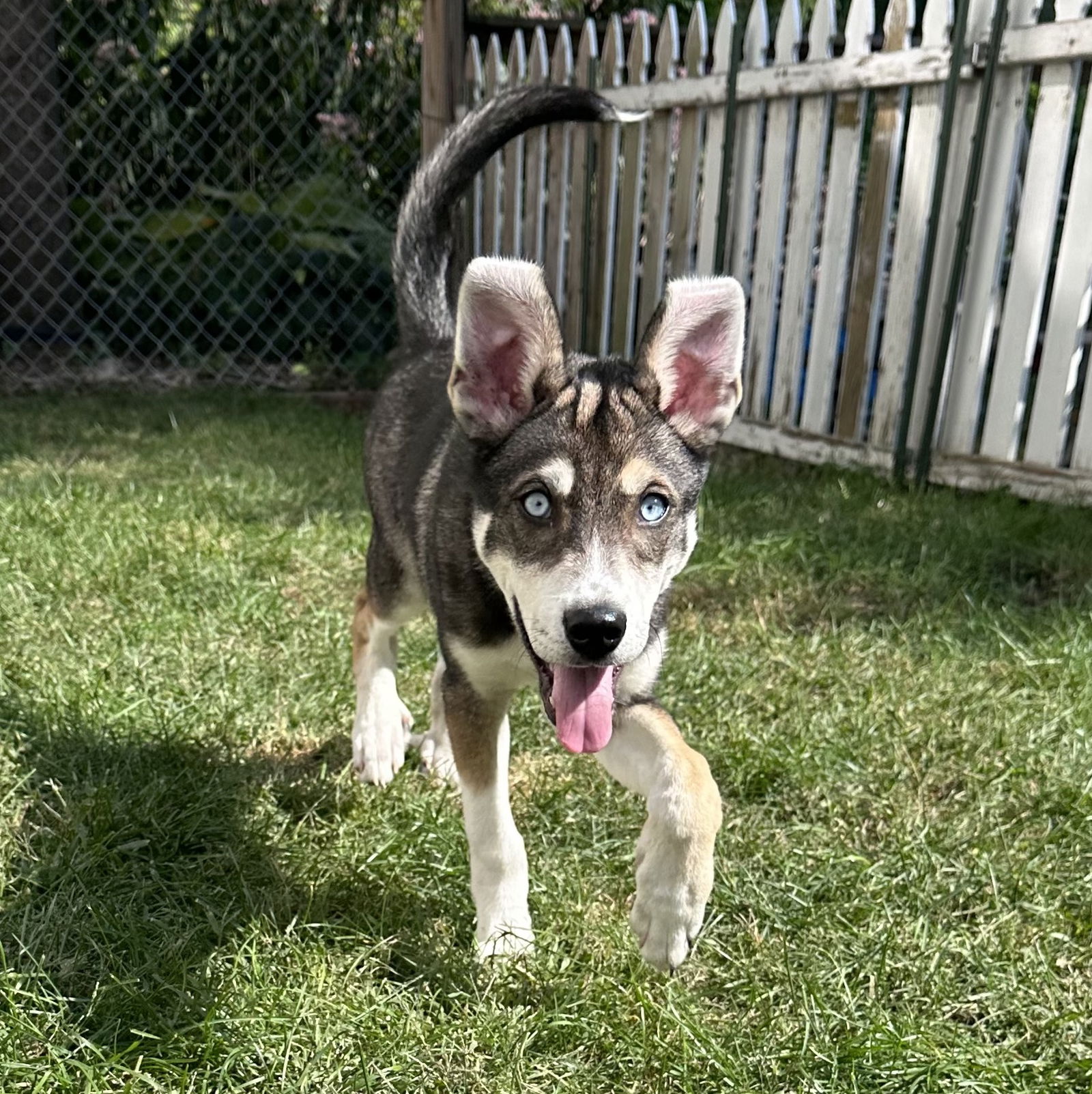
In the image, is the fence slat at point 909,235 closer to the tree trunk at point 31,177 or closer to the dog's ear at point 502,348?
the dog's ear at point 502,348

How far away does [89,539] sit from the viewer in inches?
185

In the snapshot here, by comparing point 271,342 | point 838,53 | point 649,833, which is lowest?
point 271,342

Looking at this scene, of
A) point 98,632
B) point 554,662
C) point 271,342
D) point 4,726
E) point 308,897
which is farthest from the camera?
point 271,342

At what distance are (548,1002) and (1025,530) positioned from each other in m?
3.47

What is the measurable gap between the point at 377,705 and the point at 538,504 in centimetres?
→ 119

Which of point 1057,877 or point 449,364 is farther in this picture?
point 449,364

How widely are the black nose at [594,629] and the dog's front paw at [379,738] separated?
1202 mm

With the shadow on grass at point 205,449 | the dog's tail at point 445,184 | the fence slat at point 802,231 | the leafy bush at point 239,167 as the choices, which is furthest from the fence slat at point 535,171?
the dog's tail at point 445,184

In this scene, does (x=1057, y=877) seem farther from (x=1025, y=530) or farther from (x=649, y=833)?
(x=1025, y=530)

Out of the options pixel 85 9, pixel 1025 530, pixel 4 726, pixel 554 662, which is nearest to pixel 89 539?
pixel 4 726

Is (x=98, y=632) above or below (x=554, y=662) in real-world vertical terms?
below

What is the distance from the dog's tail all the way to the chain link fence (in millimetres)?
4799

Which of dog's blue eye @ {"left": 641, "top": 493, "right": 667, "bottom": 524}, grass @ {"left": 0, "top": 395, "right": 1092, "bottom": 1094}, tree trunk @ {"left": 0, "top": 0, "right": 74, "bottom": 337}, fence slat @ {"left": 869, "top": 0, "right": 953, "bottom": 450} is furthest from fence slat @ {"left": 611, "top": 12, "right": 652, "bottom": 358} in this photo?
dog's blue eye @ {"left": 641, "top": 493, "right": 667, "bottom": 524}

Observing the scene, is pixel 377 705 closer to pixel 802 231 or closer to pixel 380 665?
pixel 380 665
